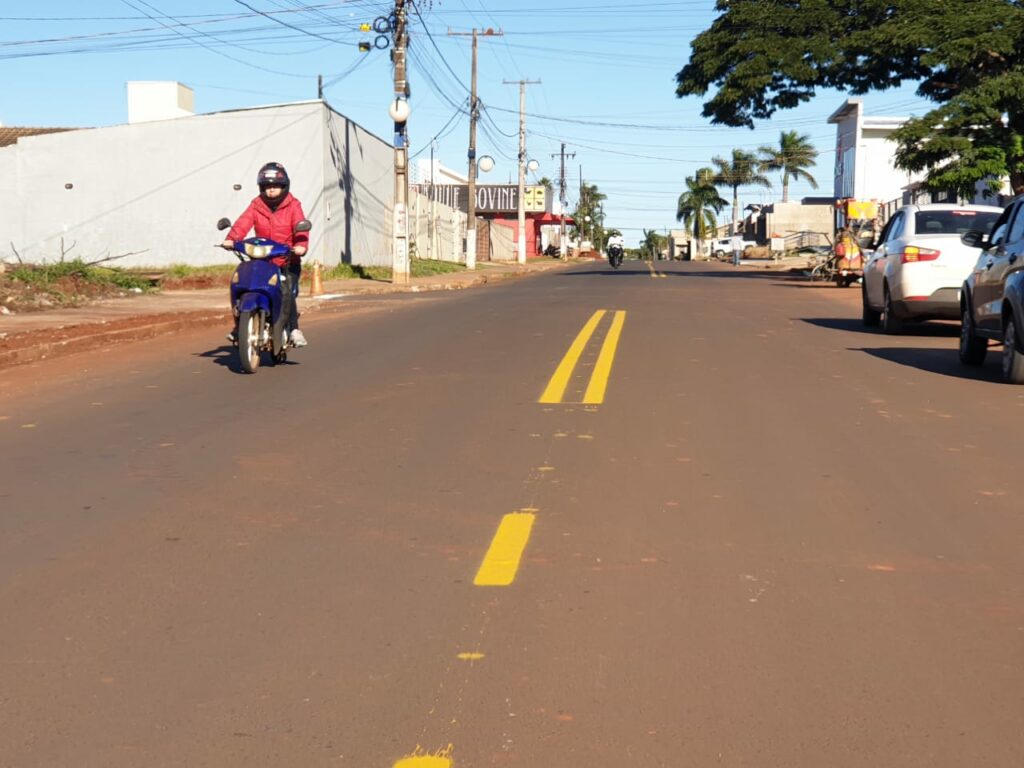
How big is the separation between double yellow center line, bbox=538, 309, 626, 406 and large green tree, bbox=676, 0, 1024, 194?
17055 millimetres

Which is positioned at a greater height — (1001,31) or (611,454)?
(1001,31)

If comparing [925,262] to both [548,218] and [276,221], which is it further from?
[548,218]

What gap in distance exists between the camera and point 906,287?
16344 millimetres

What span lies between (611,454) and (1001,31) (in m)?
31.6

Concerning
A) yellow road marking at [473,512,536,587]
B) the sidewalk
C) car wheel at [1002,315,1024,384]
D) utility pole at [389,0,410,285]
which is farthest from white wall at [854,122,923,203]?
yellow road marking at [473,512,536,587]

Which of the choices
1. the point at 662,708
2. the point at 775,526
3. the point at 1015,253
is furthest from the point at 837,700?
the point at 1015,253

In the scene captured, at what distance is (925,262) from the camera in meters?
16.2

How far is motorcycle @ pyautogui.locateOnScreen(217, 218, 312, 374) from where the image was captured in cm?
1237

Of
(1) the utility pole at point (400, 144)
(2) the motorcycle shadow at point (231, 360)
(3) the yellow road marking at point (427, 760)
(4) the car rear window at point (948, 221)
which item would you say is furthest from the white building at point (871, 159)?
(3) the yellow road marking at point (427, 760)

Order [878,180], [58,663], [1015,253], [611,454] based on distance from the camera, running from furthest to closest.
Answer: [878,180] → [1015,253] → [611,454] → [58,663]

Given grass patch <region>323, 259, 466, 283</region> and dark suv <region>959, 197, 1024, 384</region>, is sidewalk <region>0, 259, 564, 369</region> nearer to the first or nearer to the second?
grass patch <region>323, 259, 466, 283</region>

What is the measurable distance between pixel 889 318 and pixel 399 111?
1794 centimetres

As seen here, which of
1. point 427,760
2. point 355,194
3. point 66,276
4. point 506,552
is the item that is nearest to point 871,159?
point 355,194

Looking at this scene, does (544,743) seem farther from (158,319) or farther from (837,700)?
(158,319)
